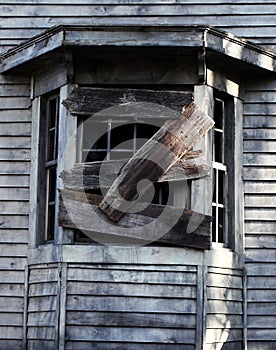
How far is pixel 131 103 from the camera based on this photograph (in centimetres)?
873

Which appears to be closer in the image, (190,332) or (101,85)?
(190,332)

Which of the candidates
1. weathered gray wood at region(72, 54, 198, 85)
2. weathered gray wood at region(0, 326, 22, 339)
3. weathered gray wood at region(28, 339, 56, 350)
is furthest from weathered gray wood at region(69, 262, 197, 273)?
weathered gray wood at region(72, 54, 198, 85)

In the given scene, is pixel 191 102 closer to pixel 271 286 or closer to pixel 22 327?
pixel 271 286

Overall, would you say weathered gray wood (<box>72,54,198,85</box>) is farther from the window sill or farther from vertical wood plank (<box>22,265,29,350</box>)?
vertical wood plank (<box>22,265,29,350</box>)

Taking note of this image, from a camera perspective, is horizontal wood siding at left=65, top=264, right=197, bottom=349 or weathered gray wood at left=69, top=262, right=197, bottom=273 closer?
horizontal wood siding at left=65, top=264, right=197, bottom=349

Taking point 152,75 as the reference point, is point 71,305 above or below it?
below

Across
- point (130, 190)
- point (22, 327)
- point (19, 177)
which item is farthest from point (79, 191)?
point (22, 327)

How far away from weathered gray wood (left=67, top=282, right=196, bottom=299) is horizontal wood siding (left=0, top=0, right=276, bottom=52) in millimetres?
3115

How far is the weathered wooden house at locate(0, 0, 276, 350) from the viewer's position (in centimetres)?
843

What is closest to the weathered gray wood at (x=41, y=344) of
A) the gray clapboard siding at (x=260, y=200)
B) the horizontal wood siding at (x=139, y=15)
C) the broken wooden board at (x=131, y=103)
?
the broken wooden board at (x=131, y=103)

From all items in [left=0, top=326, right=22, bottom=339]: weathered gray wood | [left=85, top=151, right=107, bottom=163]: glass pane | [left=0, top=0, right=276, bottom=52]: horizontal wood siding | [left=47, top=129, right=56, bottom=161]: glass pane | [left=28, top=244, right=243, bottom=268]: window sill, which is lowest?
[left=0, top=326, right=22, bottom=339]: weathered gray wood

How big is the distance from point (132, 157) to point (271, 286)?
2197mm

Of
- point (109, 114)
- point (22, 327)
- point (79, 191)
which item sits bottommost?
point (22, 327)

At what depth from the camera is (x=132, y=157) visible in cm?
856
